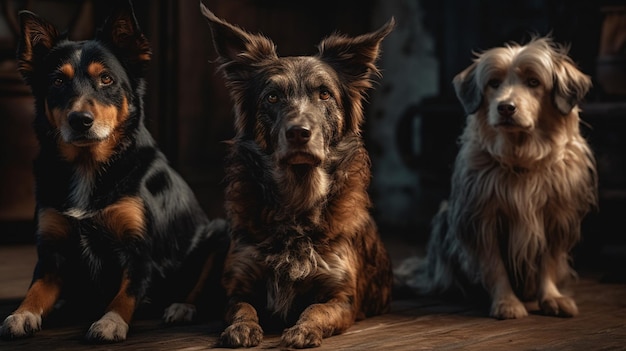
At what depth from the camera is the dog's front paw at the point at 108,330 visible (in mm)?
2945

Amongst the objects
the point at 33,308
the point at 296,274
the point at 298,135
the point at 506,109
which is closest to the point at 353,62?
the point at 298,135

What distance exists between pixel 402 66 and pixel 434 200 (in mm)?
1103

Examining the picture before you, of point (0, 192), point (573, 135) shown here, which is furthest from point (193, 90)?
point (573, 135)

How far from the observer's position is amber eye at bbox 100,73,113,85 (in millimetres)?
3174

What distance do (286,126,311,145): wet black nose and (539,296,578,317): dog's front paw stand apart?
1382mm

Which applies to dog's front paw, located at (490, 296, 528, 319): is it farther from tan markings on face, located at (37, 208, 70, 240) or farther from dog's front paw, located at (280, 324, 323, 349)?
tan markings on face, located at (37, 208, 70, 240)

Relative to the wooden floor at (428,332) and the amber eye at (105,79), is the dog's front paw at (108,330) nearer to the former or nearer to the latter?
the wooden floor at (428,332)

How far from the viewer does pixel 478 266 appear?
149 inches

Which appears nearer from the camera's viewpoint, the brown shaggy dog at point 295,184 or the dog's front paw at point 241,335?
the dog's front paw at point 241,335

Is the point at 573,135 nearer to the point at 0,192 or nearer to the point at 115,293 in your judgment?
the point at 115,293

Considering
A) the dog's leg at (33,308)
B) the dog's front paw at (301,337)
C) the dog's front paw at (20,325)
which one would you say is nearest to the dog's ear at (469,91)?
the dog's front paw at (301,337)

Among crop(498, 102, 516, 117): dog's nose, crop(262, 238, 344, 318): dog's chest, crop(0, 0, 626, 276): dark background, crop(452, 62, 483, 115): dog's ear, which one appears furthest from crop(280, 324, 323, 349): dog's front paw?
crop(0, 0, 626, 276): dark background

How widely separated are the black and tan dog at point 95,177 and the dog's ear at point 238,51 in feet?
1.06

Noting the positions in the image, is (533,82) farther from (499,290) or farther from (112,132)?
(112,132)
